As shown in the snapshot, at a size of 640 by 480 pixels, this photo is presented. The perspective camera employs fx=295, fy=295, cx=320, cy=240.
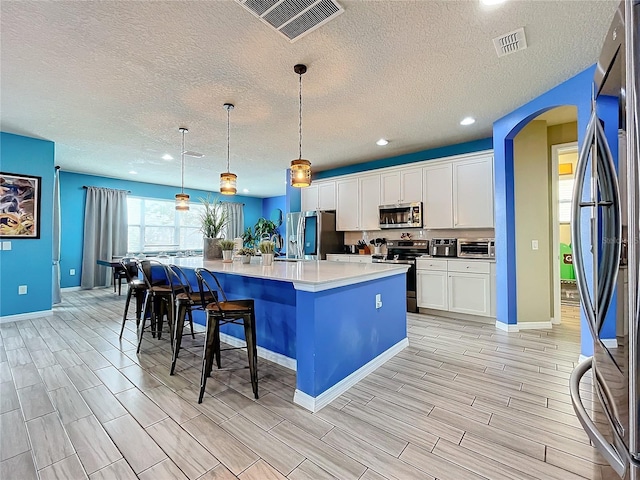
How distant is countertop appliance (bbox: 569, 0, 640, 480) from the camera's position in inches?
24.9

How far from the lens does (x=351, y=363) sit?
2.37 meters

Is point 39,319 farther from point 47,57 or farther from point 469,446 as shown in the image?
point 469,446

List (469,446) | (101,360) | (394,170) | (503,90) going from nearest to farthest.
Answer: (469,446) < (101,360) < (503,90) < (394,170)

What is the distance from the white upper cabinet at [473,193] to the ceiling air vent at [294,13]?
10.4 feet

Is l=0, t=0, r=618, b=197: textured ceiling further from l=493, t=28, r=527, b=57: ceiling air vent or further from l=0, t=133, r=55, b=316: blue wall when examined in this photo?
l=0, t=133, r=55, b=316: blue wall

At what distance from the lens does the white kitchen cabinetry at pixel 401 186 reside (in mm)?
4836

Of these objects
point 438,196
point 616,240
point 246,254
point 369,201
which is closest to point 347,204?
point 369,201

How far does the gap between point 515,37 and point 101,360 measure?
4.50 metres

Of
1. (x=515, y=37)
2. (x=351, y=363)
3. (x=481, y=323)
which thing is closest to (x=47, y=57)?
(x=351, y=363)

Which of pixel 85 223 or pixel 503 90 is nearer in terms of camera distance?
pixel 503 90

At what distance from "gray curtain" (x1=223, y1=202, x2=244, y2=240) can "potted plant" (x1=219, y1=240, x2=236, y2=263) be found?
624 centimetres

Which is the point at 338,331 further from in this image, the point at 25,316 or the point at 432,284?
the point at 25,316

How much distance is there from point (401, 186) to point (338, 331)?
344 centimetres

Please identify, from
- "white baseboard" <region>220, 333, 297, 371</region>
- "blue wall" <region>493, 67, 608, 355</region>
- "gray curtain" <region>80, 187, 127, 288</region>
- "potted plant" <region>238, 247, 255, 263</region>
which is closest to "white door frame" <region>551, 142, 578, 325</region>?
"blue wall" <region>493, 67, 608, 355</region>
